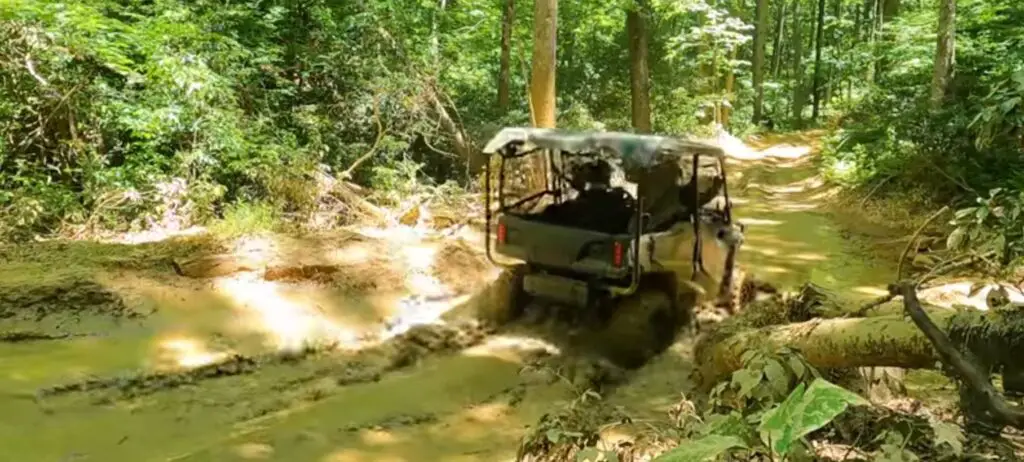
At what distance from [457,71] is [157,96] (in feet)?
21.2

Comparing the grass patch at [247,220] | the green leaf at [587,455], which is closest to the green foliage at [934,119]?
the green leaf at [587,455]

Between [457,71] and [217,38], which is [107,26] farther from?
[457,71]

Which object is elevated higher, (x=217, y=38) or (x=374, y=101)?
(x=217, y=38)

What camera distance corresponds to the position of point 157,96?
31.1ft

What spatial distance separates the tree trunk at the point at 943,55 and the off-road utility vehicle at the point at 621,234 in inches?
244

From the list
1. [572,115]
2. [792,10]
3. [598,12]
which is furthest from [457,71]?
[792,10]

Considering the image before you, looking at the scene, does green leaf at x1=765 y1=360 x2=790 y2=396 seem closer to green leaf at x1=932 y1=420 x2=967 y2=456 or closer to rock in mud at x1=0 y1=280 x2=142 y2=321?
green leaf at x1=932 y1=420 x2=967 y2=456

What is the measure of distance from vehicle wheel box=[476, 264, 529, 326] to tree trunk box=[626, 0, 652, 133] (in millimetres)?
9882

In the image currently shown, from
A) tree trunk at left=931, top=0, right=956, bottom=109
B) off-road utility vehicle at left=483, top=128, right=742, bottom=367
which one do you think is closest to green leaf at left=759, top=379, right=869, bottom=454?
off-road utility vehicle at left=483, top=128, right=742, bottom=367

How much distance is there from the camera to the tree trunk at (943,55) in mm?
11281

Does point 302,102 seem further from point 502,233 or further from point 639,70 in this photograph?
point 639,70

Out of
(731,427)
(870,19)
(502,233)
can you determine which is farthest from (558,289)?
(870,19)

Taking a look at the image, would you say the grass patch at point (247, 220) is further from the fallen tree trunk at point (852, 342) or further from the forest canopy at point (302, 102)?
the fallen tree trunk at point (852, 342)

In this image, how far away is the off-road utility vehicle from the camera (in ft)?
20.3
